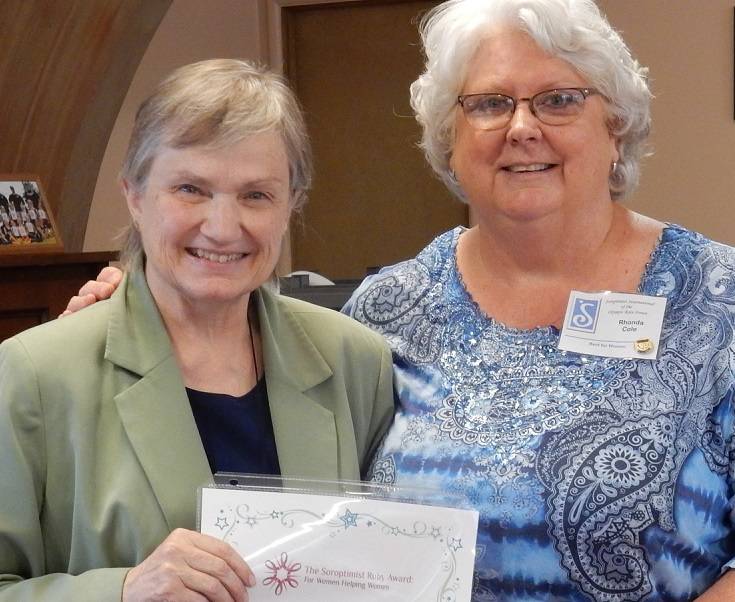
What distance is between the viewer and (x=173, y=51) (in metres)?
5.40

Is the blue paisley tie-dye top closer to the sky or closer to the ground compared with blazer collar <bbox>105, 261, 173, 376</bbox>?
closer to the ground

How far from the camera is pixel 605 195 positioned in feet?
5.95

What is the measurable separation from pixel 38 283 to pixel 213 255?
6.54ft

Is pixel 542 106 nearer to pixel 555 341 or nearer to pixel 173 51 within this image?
pixel 555 341

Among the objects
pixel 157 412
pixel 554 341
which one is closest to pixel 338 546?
pixel 157 412

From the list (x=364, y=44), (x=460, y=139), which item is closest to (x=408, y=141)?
(x=364, y=44)

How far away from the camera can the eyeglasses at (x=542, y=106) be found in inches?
67.7

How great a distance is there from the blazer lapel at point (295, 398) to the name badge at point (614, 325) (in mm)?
414

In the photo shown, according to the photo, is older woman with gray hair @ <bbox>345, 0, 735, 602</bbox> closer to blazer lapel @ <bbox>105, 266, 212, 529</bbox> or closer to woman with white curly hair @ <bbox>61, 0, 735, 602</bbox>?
woman with white curly hair @ <bbox>61, 0, 735, 602</bbox>

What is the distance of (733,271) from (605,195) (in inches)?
10.0

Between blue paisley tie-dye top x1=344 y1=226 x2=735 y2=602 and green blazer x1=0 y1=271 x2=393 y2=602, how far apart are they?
0.25 meters

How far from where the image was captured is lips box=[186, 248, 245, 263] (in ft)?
4.85

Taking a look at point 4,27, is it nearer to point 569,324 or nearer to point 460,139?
point 460,139

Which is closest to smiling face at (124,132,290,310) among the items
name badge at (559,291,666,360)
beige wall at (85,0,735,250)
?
name badge at (559,291,666,360)
